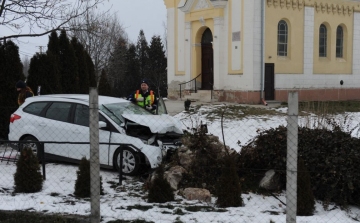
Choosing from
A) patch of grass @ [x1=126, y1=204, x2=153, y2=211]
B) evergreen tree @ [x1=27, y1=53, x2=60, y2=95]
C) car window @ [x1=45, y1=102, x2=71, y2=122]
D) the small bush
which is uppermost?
evergreen tree @ [x1=27, y1=53, x2=60, y2=95]

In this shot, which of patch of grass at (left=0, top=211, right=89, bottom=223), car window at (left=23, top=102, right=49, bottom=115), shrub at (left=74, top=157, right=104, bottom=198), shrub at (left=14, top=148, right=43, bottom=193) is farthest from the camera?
car window at (left=23, top=102, right=49, bottom=115)

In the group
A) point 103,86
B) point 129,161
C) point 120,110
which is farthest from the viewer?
point 103,86

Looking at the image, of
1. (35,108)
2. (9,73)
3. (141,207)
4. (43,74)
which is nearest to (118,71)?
(43,74)

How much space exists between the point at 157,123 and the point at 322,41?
1953 cm

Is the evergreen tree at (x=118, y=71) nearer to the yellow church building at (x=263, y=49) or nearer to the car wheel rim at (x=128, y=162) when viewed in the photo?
the yellow church building at (x=263, y=49)

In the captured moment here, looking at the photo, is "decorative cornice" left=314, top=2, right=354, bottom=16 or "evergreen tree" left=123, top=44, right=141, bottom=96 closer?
"decorative cornice" left=314, top=2, right=354, bottom=16

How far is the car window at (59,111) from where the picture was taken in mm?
9688

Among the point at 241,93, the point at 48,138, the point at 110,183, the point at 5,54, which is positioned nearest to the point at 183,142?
the point at 110,183

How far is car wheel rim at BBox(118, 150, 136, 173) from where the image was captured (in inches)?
343

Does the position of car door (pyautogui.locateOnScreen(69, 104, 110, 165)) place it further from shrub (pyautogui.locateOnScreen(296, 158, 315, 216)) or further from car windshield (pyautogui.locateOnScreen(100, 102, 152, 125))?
shrub (pyautogui.locateOnScreen(296, 158, 315, 216))

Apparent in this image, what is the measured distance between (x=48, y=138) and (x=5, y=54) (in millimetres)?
5467

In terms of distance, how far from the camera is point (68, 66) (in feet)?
53.1

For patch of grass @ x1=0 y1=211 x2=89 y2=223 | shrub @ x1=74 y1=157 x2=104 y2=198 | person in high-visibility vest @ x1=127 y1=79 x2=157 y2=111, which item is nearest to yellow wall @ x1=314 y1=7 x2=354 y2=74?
person in high-visibility vest @ x1=127 y1=79 x2=157 y2=111

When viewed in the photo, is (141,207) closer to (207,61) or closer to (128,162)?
(128,162)
